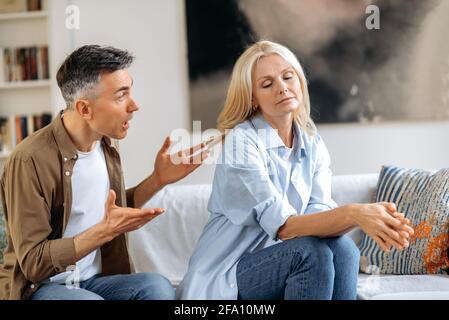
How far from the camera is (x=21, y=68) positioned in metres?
2.62

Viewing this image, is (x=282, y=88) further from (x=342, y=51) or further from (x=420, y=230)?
(x=342, y=51)

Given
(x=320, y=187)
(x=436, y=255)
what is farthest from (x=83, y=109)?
(x=436, y=255)

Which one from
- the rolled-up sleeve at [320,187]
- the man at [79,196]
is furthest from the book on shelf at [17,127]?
the rolled-up sleeve at [320,187]

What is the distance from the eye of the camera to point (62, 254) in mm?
1238

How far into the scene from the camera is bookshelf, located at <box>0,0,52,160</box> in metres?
2.60

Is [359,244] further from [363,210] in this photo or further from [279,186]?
[363,210]

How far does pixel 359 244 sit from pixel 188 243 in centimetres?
51

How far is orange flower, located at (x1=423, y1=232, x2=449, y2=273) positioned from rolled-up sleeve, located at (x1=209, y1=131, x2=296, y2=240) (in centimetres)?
56

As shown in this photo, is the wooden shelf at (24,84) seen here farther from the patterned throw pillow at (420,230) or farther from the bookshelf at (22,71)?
the patterned throw pillow at (420,230)

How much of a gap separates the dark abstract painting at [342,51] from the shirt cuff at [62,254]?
3.66 feet

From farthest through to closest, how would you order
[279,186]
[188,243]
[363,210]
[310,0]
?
1. [310,0]
2. [188,243]
3. [279,186]
4. [363,210]

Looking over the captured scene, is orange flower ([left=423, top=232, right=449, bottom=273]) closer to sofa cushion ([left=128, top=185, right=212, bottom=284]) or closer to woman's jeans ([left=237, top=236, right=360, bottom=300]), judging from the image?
woman's jeans ([left=237, top=236, right=360, bottom=300])

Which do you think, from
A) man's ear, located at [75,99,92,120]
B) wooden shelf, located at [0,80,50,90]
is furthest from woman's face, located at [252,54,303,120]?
wooden shelf, located at [0,80,50,90]
